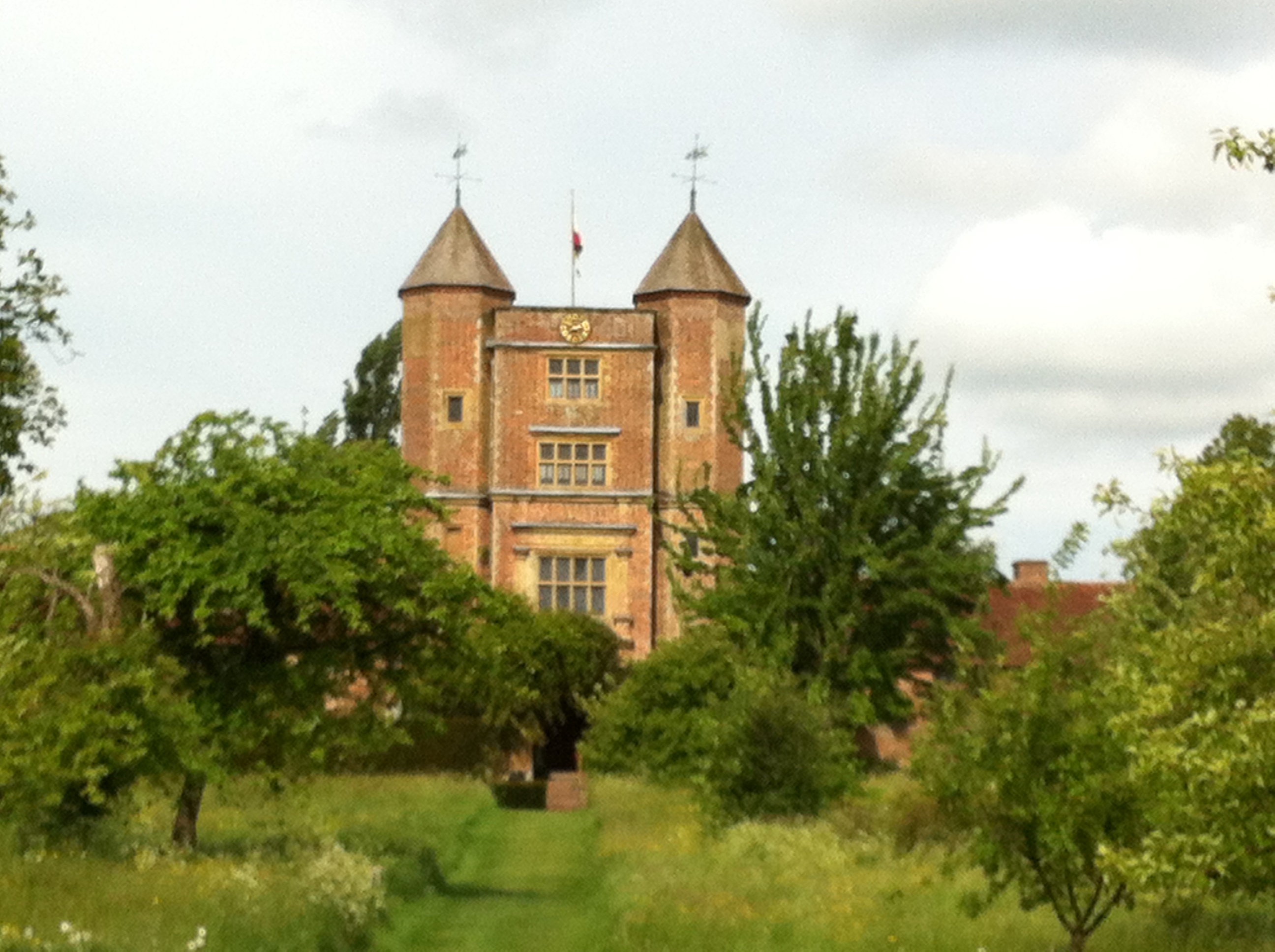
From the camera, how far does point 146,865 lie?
22.6 metres

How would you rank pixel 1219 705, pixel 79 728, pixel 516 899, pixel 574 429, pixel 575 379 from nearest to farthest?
1. pixel 1219 705
2. pixel 79 728
3. pixel 516 899
4. pixel 574 429
5. pixel 575 379

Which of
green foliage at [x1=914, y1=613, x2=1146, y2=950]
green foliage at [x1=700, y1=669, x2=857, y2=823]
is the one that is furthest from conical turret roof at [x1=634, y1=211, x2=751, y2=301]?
green foliage at [x1=914, y1=613, x2=1146, y2=950]

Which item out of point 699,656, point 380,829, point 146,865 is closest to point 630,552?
point 699,656

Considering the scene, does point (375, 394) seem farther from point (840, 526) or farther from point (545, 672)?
point (840, 526)

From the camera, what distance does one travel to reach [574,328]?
6819 centimetres

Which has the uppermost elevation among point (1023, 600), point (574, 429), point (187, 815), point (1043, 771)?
point (574, 429)

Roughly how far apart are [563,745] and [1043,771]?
53300 millimetres

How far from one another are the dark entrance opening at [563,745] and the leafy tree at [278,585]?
41969 mm

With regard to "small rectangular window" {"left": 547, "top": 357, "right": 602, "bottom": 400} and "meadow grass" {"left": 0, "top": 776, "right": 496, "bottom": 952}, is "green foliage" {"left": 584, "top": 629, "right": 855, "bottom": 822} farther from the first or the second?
"small rectangular window" {"left": 547, "top": 357, "right": 602, "bottom": 400}

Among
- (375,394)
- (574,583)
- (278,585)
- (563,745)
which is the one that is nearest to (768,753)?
(278,585)

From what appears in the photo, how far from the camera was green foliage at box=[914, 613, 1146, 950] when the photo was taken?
17.8m

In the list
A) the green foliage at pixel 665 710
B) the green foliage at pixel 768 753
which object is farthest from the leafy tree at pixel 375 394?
the green foliage at pixel 768 753

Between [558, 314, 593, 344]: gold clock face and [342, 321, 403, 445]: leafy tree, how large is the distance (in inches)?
689

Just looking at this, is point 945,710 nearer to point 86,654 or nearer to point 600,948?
point 600,948
